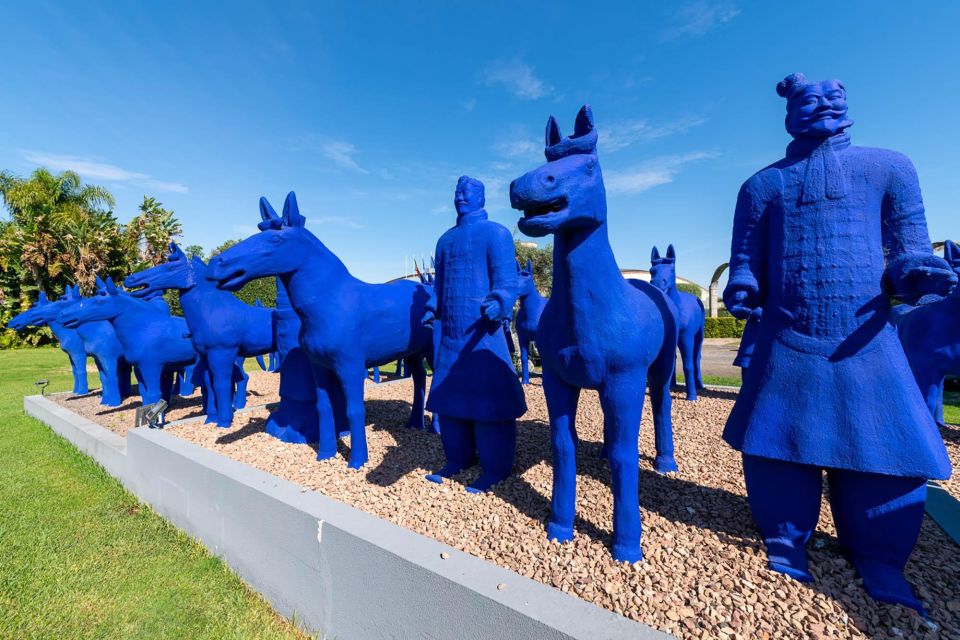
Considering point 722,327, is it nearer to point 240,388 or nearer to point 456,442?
Result: point 240,388

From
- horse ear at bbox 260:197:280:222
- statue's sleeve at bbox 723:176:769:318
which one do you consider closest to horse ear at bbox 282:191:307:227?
horse ear at bbox 260:197:280:222

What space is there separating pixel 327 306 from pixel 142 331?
A: 4.46 meters

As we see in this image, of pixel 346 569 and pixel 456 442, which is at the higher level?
pixel 456 442

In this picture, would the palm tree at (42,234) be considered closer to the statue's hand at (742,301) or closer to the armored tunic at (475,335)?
the armored tunic at (475,335)

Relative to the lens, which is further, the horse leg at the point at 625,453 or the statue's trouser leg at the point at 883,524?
the horse leg at the point at 625,453

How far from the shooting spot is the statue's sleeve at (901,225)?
2.03 meters

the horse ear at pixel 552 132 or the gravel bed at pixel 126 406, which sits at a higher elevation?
the horse ear at pixel 552 132

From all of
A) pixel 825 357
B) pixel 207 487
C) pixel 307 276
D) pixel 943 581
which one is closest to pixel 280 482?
pixel 207 487

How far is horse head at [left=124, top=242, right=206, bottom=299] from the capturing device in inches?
212

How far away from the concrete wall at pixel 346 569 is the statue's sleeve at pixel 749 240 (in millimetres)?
1708

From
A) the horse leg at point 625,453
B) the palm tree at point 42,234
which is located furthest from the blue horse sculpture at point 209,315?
the palm tree at point 42,234

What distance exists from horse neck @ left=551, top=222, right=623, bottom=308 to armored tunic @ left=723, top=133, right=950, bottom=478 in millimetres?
643

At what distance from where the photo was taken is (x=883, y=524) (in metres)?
2.15

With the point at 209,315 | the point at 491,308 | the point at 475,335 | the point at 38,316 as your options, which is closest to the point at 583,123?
the point at 491,308
